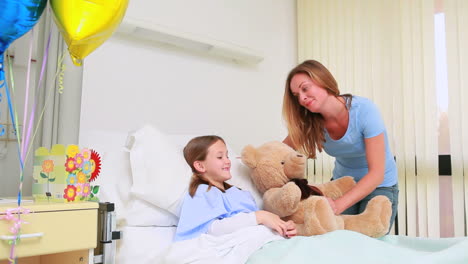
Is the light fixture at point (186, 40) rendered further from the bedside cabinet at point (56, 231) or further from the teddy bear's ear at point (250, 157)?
the bedside cabinet at point (56, 231)

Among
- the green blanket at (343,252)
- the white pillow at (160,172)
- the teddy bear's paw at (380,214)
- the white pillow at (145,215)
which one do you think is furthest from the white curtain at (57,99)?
the teddy bear's paw at (380,214)

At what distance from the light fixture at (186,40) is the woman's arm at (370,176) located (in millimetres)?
939

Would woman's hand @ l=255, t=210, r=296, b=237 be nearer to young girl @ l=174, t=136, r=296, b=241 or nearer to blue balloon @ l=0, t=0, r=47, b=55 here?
young girl @ l=174, t=136, r=296, b=241

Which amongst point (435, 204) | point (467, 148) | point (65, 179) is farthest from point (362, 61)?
point (65, 179)

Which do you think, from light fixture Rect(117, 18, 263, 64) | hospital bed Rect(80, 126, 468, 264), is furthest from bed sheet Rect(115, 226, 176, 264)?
light fixture Rect(117, 18, 263, 64)

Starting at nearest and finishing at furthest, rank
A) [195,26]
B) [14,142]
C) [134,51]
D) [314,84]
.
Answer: [14,142] < [314,84] < [134,51] < [195,26]

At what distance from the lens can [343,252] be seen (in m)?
1.05

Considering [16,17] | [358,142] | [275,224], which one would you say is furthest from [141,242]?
[358,142]

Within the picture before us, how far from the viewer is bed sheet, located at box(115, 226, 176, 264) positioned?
50.1 inches

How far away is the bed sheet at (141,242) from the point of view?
127 centimetres

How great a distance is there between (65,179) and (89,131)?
497 millimetres

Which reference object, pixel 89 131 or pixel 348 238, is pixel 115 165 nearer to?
pixel 89 131

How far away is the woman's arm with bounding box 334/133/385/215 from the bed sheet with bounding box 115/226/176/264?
62 centimetres

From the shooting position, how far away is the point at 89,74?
68.9 inches
